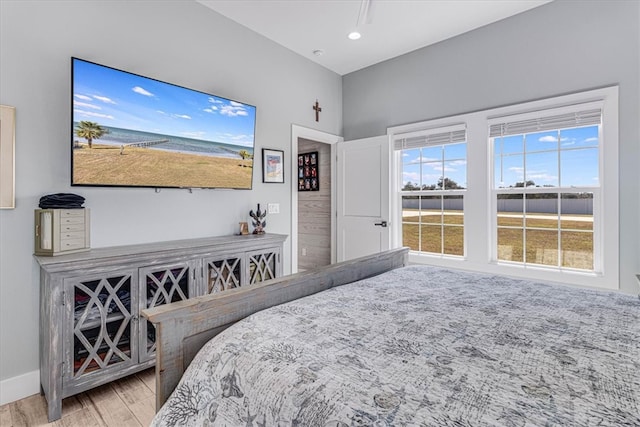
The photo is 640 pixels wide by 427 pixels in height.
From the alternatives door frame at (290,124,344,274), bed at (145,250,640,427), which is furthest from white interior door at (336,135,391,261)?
bed at (145,250,640,427)

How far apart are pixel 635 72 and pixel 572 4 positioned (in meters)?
0.82

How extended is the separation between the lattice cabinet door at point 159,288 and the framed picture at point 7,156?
866 millimetres

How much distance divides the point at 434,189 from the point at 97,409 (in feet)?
11.8

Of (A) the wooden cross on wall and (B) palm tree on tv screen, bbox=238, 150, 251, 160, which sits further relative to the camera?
(A) the wooden cross on wall

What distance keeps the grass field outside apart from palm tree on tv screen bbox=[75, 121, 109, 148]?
3.26 meters

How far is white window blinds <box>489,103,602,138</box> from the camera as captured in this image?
2.82m

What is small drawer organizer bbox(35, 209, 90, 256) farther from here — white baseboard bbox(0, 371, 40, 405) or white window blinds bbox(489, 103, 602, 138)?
white window blinds bbox(489, 103, 602, 138)

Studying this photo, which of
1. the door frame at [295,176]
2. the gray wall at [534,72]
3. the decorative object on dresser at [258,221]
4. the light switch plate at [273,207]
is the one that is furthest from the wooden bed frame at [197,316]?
the gray wall at [534,72]

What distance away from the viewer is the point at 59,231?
1967 millimetres

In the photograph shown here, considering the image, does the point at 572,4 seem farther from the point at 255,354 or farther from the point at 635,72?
the point at 255,354

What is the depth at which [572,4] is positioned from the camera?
2854mm

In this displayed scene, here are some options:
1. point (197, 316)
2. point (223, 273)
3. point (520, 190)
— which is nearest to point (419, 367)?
point (197, 316)

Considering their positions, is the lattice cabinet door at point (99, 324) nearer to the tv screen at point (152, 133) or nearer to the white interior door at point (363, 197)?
the tv screen at point (152, 133)

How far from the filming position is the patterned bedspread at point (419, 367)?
74 cm
